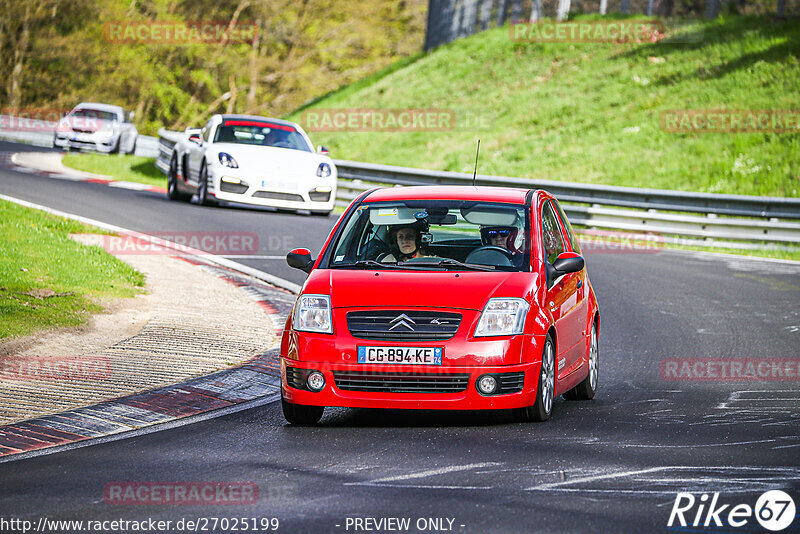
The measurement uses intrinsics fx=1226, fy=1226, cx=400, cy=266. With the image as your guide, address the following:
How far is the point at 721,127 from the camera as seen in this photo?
31.2m

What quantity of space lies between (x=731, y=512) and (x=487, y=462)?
1.52 meters

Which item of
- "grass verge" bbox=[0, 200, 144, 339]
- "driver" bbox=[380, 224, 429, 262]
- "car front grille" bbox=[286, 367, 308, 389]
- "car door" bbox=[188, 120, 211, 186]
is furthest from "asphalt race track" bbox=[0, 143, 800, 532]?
"car door" bbox=[188, 120, 211, 186]

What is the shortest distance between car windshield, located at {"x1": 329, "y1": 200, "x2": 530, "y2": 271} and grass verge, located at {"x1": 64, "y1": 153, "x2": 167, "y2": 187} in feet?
66.0

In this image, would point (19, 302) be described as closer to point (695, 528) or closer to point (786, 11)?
point (695, 528)

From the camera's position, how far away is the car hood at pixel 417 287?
7688 millimetres

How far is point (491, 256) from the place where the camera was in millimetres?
8430

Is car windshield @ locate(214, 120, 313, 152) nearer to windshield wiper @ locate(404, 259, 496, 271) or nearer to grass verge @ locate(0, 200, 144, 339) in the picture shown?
grass verge @ locate(0, 200, 144, 339)

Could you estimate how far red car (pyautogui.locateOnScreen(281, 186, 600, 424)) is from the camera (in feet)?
24.8

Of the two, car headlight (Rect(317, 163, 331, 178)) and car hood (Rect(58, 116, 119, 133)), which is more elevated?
car headlight (Rect(317, 163, 331, 178))

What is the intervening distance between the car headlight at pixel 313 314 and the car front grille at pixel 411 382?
0.37 metres

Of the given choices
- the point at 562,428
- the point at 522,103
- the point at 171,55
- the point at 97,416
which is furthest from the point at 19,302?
the point at 171,55

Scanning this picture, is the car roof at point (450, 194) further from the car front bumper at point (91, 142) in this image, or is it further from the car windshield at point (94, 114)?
the car windshield at point (94, 114)

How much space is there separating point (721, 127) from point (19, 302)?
23299mm

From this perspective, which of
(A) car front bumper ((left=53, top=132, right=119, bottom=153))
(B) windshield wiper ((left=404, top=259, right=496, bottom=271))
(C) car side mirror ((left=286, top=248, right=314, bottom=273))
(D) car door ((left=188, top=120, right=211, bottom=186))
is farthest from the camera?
(A) car front bumper ((left=53, top=132, right=119, bottom=153))
